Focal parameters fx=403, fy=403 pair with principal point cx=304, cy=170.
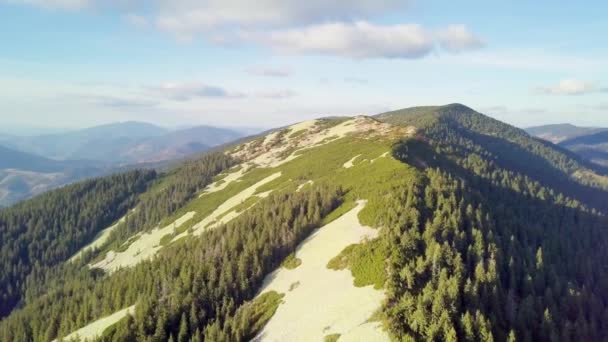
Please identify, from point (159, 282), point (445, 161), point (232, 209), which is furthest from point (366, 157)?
point (159, 282)

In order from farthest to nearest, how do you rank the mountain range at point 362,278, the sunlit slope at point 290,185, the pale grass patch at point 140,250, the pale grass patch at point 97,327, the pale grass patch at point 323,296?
the pale grass patch at point 140,250 → the sunlit slope at point 290,185 → the pale grass patch at point 97,327 → the mountain range at point 362,278 → the pale grass patch at point 323,296

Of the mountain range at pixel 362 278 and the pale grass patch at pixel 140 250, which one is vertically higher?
the mountain range at pixel 362 278

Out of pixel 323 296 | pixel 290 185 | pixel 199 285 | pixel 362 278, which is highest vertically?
pixel 290 185

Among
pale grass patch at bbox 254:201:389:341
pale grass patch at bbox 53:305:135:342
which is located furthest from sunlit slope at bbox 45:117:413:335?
pale grass patch at bbox 53:305:135:342

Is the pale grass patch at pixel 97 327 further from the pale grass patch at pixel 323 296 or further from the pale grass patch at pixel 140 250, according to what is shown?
the pale grass patch at pixel 140 250

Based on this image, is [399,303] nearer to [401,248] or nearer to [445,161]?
[401,248]

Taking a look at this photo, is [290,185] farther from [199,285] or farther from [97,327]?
[97,327]

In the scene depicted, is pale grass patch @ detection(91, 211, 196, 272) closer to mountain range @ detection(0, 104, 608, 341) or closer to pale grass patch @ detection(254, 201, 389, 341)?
mountain range @ detection(0, 104, 608, 341)

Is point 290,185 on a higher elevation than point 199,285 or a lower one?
higher

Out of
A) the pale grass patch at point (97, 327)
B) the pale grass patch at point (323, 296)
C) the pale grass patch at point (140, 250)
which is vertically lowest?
the pale grass patch at point (140, 250)

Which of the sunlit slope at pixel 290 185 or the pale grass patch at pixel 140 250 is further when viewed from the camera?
the pale grass patch at pixel 140 250

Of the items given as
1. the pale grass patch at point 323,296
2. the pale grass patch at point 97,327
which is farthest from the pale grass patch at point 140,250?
the pale grass patch at point 323,296

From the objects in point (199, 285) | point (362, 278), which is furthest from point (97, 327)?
point (362, 278)
